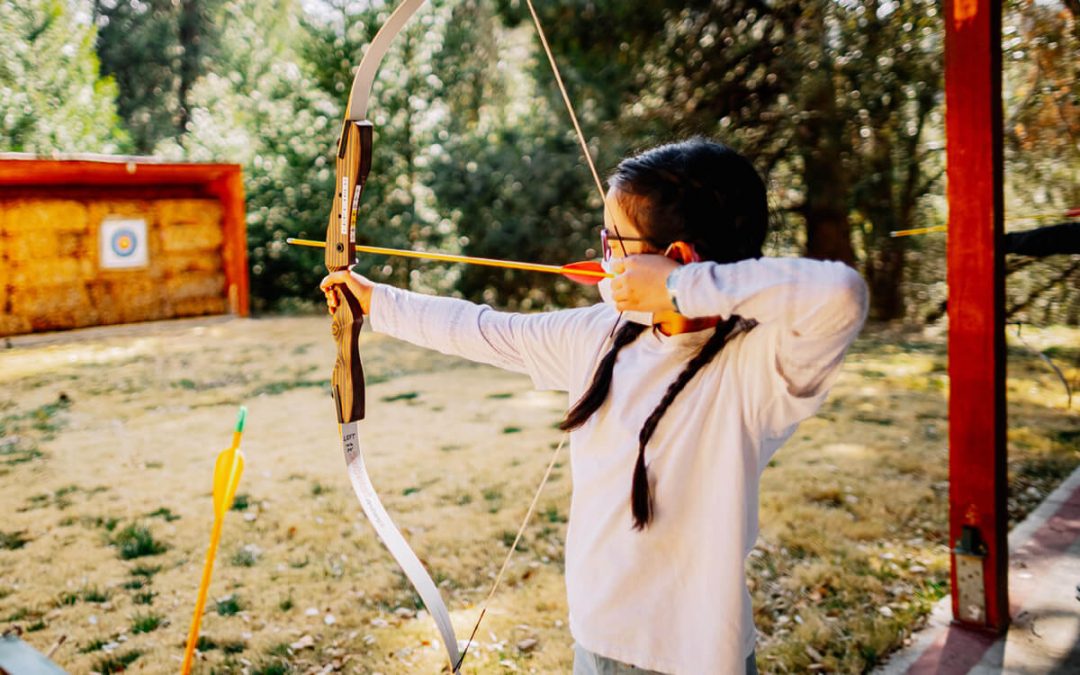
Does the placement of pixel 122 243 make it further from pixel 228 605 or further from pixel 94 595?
pixel 228 605

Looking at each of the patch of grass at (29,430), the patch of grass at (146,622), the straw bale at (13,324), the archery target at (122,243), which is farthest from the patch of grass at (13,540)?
the archery target at (122,243)

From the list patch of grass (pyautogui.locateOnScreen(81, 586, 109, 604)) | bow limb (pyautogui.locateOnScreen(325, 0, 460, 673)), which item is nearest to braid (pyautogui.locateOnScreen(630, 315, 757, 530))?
bow limb (pyautogui.locateOnScreen(325, 0, 460, 673))

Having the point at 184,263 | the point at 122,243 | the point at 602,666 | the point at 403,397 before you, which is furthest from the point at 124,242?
the point at 602,666

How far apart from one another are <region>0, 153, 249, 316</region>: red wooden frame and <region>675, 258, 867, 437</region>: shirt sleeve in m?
3.18

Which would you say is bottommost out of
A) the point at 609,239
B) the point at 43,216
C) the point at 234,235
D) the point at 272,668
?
the point at 272,668

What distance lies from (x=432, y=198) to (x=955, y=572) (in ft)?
28.8

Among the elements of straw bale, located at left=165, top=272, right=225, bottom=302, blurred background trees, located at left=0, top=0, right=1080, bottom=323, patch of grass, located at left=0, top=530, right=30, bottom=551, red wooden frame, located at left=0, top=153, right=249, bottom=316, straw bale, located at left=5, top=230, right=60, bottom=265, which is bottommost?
patch of grass, located at left=0, top=530, right=30, bottom=551

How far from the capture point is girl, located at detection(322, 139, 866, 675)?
0.95m

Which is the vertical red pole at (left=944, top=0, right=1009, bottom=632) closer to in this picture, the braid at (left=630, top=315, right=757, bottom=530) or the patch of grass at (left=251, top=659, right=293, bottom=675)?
the braid at (left=630, top=315, right=757, bottom=530)

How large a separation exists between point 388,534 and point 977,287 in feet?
4.92

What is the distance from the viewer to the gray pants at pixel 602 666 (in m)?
1.02

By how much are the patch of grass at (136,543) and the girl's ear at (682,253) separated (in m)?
2.58

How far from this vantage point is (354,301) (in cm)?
135

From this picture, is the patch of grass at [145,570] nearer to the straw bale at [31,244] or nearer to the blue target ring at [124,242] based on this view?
the straw bale at [31,244]
